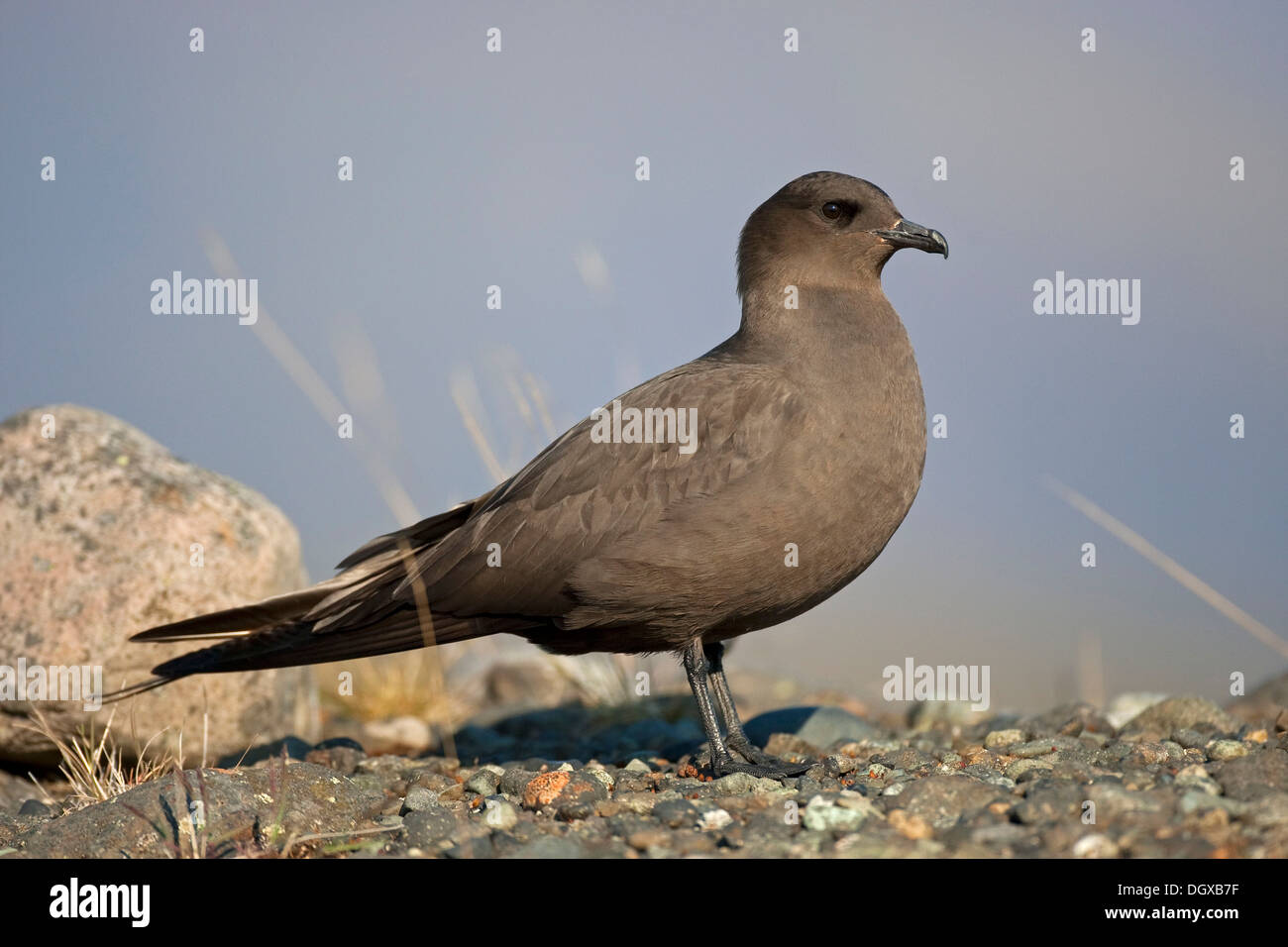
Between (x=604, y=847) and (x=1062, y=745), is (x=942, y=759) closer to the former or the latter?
(x=1062, y=745)

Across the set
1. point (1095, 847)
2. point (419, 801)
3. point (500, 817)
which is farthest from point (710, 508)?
point (1095, 847)

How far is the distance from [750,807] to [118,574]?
3951 mm

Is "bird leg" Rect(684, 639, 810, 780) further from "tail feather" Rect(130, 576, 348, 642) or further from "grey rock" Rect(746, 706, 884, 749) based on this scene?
"tail feather" Rect(130, 576, 348, 642)

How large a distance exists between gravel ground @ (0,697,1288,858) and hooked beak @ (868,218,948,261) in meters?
2.29

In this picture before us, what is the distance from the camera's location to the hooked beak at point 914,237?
558 centimetres

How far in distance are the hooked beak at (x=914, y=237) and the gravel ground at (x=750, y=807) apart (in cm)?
229

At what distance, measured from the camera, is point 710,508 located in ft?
16.1

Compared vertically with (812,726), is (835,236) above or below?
above

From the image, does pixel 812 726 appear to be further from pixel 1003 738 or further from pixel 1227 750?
pixel 1227 750

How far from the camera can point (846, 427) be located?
195 inches

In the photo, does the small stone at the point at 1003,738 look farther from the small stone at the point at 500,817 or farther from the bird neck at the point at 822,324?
the small stone at the point at 500,817

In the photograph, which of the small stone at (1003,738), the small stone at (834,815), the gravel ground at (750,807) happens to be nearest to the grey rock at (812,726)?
the gravel ground at (750,807)
